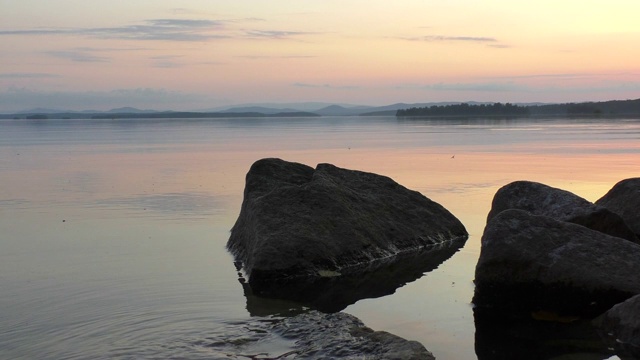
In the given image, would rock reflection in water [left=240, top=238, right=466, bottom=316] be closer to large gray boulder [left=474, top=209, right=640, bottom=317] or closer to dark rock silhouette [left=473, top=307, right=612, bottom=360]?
large gray boulder [left=474, top=209, right=640, bottom=317]

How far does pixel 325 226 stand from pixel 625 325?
4720 millimetres

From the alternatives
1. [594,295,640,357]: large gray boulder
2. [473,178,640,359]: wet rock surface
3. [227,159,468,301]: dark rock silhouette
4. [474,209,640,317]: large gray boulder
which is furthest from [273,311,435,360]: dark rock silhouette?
[594,295,640,357]: large gray boulder

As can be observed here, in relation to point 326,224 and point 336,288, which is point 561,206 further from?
point 336,288

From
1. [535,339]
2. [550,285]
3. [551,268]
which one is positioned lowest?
[535,339]

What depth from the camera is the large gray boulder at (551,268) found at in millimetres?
8422

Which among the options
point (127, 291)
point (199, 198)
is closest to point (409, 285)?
point (127, 291)

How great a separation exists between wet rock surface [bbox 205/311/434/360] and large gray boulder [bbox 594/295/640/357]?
2.13m

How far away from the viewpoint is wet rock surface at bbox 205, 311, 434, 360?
22.3ft

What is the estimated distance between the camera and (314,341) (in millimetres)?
7273

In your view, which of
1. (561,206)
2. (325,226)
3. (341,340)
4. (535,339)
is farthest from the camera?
(561,206)

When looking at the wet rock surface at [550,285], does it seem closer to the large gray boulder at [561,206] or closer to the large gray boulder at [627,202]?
the large gray boulder at [561,206]

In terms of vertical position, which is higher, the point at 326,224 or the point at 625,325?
the point at 326,224

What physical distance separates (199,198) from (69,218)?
3.87m

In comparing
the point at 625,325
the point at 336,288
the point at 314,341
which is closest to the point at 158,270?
the point at 336,288
